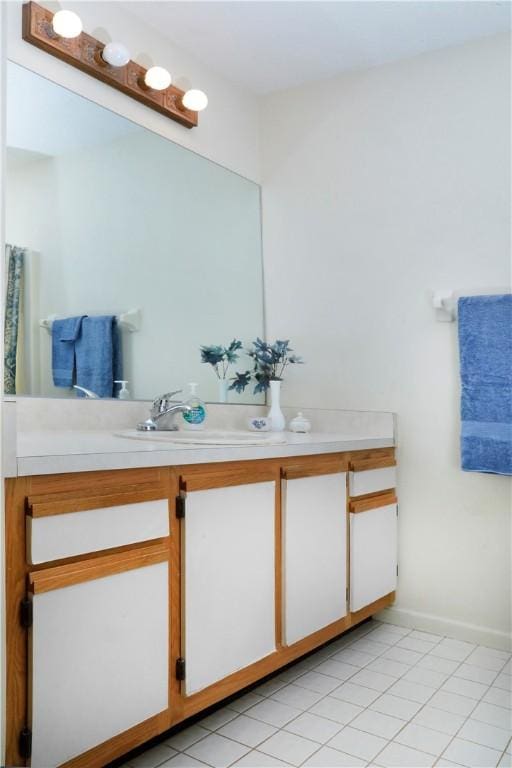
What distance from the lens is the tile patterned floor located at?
156 cm

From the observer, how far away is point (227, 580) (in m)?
1.64

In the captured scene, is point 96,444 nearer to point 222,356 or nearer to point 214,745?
point 214,745

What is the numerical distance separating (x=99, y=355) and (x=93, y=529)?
34.1 inches

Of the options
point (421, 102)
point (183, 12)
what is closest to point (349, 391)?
point (421, 102)

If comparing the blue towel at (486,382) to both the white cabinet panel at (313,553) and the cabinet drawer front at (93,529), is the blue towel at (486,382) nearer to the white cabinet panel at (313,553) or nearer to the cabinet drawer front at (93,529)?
the white cabinet panel at (313,553)

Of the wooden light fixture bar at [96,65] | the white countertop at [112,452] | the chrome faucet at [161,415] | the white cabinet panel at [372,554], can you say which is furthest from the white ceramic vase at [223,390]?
the wooden light fixture bar at [96,65]

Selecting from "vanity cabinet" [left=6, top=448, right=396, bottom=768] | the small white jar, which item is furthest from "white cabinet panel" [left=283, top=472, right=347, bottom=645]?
the small white jar

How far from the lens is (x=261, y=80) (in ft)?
9.08

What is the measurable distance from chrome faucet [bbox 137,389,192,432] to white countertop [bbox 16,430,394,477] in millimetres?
135

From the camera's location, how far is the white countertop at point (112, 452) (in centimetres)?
120

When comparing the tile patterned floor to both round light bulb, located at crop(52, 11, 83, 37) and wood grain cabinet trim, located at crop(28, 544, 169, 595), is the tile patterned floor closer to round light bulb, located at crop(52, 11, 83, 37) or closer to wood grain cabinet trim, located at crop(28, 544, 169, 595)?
wood grain cabinet trim, located at crop(28, 544, 169, 595)

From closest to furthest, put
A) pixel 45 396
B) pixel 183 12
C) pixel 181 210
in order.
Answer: pixel 45 396
pixel 183 12
pixel 181 210

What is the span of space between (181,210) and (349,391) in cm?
102

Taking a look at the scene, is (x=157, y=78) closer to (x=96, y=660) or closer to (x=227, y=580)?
(x=227, y=580)
